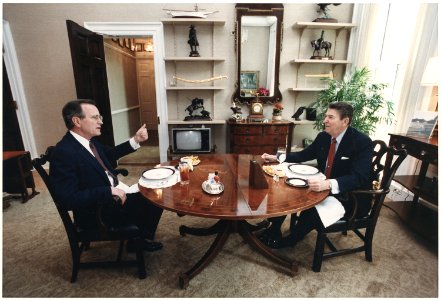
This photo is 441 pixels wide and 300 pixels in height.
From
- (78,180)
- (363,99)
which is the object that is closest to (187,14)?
(363,99)

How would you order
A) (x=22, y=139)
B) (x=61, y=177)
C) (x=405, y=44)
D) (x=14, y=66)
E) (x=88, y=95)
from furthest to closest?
1. (x=22, y=139)
2. (x=14, y=66)
3. (x=88, y=95)
4. (x=405, y=44)
5. (x=61, y=177)

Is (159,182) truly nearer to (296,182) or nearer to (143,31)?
(296,182)

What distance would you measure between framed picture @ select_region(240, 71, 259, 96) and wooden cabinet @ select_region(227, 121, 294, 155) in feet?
2.22

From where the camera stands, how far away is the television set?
10.8 ft

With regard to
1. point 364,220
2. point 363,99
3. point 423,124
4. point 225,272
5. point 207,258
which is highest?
point 363,99

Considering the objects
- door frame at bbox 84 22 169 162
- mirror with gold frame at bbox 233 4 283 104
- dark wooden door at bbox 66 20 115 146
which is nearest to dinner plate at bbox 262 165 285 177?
mirror with gold frame at bbox 233 4 283 104

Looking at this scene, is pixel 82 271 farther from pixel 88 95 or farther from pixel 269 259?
pixel 88 95

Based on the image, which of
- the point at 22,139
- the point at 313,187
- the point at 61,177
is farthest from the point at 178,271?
the point at 22,139

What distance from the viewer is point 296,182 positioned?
147 cm

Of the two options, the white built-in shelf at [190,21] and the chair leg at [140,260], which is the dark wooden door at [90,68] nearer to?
the white built-in shelf at [190,21]

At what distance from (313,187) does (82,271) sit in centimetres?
168

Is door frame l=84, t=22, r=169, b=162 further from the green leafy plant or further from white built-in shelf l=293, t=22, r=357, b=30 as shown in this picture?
the green leafy plant

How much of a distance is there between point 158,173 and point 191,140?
1.81 metres

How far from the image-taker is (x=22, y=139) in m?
3.66
